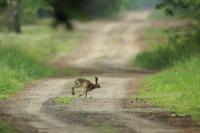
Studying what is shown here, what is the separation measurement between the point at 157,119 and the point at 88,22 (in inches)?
370

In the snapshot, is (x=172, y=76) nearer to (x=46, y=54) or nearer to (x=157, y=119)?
(x=157, y=119)

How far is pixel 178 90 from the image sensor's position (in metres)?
19.9

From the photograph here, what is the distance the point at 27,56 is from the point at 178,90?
13632mm

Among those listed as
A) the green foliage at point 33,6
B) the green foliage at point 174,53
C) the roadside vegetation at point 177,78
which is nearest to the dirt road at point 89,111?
the green foliage at point 33,6

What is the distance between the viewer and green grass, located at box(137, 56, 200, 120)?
16.7 meters

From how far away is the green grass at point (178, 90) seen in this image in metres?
16.7

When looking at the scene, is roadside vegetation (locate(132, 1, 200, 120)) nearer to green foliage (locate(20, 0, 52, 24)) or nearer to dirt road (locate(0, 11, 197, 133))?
dirt road (locate(0, 11, 197, 133))

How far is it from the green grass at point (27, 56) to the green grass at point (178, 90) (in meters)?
3.07

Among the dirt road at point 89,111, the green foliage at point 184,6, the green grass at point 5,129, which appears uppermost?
the green foliage at point 184,6

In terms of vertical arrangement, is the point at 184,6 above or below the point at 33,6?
above

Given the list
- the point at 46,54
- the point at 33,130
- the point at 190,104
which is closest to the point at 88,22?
the point at 33,130

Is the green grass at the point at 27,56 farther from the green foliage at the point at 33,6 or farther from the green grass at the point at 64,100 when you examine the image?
the green grass at the point at 64,100

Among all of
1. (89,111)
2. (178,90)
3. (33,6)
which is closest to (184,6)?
(33,6)

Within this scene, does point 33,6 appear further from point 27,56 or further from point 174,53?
point 174,53
